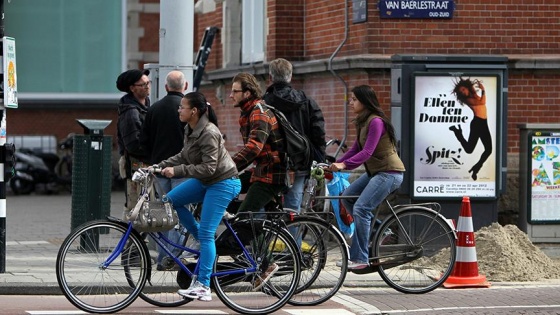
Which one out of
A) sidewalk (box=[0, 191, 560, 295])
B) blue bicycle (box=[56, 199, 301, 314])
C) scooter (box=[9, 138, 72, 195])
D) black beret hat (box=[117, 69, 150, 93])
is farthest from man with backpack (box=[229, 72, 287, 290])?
scooter (box=[9, 138, 72, 195])

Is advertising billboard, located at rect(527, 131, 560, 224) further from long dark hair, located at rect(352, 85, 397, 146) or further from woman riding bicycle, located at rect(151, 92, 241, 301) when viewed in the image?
woman riding bicycle, located at rect(151, 92, 241, 301)

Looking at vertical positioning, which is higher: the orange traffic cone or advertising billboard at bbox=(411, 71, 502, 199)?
advertising billboard at bbox=(411, 71, 502, 199)

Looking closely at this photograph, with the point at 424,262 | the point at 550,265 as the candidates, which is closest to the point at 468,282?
the point at 424,262

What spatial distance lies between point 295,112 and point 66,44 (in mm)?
18302

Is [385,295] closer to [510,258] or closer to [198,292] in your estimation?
[510,258]

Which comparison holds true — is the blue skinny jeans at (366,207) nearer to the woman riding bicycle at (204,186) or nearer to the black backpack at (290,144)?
the black backpack at (290,144)

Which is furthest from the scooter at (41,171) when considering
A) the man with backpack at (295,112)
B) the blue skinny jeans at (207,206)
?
the blue skinny jeans at (207,206)

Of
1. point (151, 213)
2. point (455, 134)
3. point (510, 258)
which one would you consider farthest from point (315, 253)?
point (455, 134)

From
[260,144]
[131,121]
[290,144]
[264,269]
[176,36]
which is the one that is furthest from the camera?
[176,36]

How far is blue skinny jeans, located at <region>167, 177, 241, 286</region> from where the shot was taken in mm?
10094

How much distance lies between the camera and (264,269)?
34.0 feet

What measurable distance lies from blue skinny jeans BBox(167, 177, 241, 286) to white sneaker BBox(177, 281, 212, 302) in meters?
0.04

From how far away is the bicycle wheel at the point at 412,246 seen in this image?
11.5 meters

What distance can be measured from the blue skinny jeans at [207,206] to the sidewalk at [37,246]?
1.82 metres
